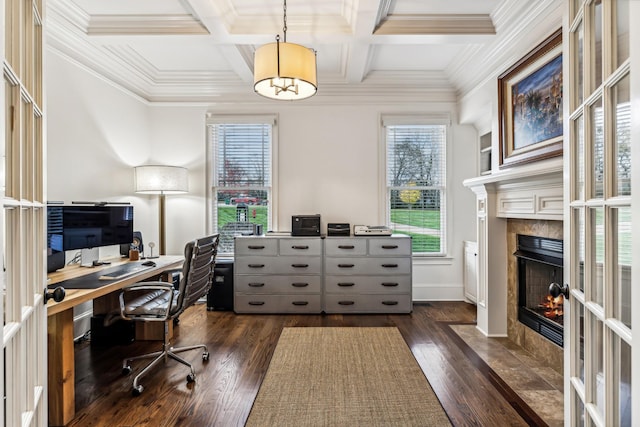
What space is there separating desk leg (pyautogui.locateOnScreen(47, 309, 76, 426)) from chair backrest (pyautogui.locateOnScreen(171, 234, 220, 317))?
0.61 m

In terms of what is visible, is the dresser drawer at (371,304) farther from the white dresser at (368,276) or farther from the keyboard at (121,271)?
the keyboard at (121,271)

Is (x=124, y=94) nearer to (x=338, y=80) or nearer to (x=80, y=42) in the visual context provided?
(x=80, y=42)

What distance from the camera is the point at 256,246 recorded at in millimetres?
3977

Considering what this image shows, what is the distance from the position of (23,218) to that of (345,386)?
1.96 metres

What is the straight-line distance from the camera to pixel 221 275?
4.09 meters

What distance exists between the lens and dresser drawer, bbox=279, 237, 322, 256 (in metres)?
3.96

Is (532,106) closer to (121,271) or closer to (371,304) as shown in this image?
(371,304)

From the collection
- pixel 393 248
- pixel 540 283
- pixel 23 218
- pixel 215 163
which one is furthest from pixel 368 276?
pixel 23 218

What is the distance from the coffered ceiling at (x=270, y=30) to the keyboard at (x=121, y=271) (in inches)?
73.3

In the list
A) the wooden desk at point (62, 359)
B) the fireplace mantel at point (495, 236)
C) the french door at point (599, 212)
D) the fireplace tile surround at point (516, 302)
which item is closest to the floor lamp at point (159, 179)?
the wooden desk at point (62, 359)

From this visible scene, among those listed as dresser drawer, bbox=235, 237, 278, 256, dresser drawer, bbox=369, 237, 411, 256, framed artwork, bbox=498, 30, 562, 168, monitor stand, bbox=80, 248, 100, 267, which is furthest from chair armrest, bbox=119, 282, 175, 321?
framed artwork, bbox=498, 30, 562, 168

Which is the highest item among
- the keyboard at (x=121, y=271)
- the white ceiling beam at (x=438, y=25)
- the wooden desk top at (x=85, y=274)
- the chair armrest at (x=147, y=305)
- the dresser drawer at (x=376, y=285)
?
the white ceiling beam at (x=438, y=25)

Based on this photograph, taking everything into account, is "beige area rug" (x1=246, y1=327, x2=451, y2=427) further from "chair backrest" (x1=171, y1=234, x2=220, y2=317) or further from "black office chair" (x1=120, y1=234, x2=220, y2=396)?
"chair backrest" (x1=171, y1=234, x2=220, y2=317)

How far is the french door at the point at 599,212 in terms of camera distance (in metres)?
0.87
